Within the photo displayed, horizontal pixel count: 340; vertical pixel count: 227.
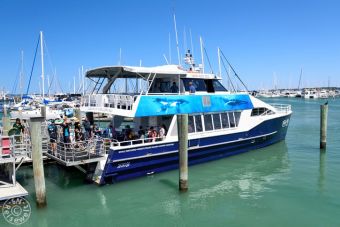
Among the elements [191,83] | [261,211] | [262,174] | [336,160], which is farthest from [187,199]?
[336,160]

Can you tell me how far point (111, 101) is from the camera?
15.4m

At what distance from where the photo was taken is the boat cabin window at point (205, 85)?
1703 centimetres

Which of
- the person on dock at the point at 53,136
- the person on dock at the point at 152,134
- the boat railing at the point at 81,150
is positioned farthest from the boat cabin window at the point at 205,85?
the person on dock at the point at 53,136

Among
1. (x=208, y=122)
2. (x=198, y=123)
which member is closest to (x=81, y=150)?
(x=198, y=123)

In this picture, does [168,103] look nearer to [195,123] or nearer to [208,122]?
[195,123]

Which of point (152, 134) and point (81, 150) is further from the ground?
point (152, 134)

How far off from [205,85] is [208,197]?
666 centimetres

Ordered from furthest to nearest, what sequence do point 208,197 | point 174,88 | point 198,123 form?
point 198,123 < point 174,88 < point 208,197

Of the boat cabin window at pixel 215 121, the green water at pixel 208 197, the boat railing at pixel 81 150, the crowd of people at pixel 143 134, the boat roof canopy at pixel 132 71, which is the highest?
the boat roof canopy at pixel 132 71

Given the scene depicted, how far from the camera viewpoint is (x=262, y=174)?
1648cm

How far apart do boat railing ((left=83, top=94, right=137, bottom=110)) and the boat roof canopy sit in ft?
3.65

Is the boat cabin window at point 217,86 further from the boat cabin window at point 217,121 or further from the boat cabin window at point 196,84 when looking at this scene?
the boat cabin window at point 217,121

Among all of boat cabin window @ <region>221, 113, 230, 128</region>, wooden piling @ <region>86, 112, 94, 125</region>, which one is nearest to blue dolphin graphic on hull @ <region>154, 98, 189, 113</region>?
boat cabin window @ <region>221, 113, 230, 128</region>

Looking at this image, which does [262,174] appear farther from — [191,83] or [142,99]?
[142,99]
